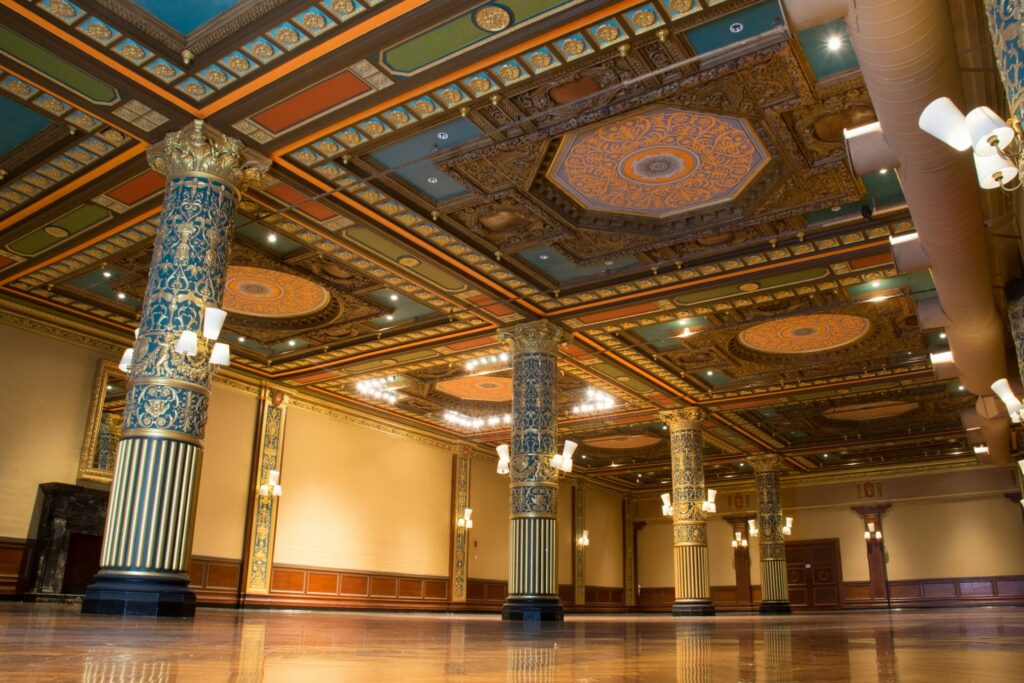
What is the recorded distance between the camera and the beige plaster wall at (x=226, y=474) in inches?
635

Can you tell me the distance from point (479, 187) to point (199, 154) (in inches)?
131

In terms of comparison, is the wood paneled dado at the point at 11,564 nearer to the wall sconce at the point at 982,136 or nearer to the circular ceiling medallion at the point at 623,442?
the wall sconce at the point at 982,136

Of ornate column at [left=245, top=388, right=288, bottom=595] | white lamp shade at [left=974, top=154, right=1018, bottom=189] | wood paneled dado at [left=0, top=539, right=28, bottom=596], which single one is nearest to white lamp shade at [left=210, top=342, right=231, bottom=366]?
white lamp shade at [left=974, top=154, right=1018, bottom=189]

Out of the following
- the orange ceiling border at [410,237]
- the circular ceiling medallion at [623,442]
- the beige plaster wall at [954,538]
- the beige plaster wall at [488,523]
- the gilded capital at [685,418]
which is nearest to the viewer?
the orange ceiling border at [410,237]

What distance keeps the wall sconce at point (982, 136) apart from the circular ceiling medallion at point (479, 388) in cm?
1421

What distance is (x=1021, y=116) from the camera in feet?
10.3

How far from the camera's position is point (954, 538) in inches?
1005

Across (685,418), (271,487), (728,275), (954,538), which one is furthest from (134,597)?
(954,538)

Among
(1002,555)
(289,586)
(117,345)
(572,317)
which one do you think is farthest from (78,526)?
(1002,555)

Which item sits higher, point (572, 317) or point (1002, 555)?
point (572, 317)

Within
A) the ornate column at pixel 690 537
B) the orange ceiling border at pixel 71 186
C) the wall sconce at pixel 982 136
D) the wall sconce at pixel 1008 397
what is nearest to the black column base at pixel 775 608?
the ornate column at pixel 690 537

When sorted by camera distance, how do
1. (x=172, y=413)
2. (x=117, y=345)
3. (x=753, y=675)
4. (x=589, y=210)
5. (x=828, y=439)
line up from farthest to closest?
(x=828, y=439) → (x=117, y=345) → (x=589, y=210) → (x=172, y=413) → (x=753, y=675)

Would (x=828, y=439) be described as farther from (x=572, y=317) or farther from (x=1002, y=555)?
(x=572, y=317)

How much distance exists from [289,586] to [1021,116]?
17393 millimetres
